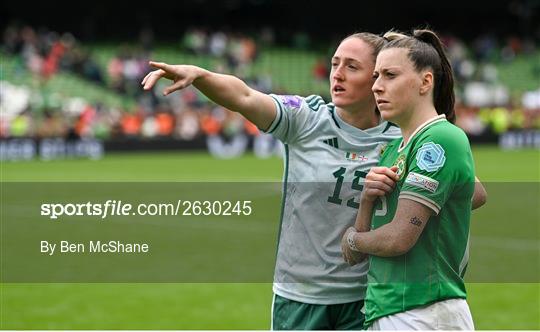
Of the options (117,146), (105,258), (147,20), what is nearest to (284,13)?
(147,20)

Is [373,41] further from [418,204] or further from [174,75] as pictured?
[418,204]

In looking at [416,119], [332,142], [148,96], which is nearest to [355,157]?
[332,142]

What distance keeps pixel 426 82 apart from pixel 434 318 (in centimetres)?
79

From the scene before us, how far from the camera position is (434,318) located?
10.1 ft

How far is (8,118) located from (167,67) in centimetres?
2211

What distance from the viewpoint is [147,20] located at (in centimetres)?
3616

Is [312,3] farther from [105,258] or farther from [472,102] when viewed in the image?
[105,258]

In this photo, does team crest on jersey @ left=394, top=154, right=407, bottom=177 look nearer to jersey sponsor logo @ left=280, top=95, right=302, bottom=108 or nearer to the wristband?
the wristband

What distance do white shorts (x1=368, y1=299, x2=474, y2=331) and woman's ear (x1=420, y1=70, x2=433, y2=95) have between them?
71cm

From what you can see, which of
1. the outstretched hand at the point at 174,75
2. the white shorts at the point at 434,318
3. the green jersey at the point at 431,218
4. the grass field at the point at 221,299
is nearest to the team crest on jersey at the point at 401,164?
the green jersey at the point at 431,218

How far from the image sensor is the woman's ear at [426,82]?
3129 millimetres

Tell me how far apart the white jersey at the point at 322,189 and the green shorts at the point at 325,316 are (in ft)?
0.10

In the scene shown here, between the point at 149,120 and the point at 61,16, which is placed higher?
the point at 61,16

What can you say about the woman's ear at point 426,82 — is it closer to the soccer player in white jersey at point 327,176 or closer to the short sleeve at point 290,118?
the soccer player in white jersey at point 327,176
